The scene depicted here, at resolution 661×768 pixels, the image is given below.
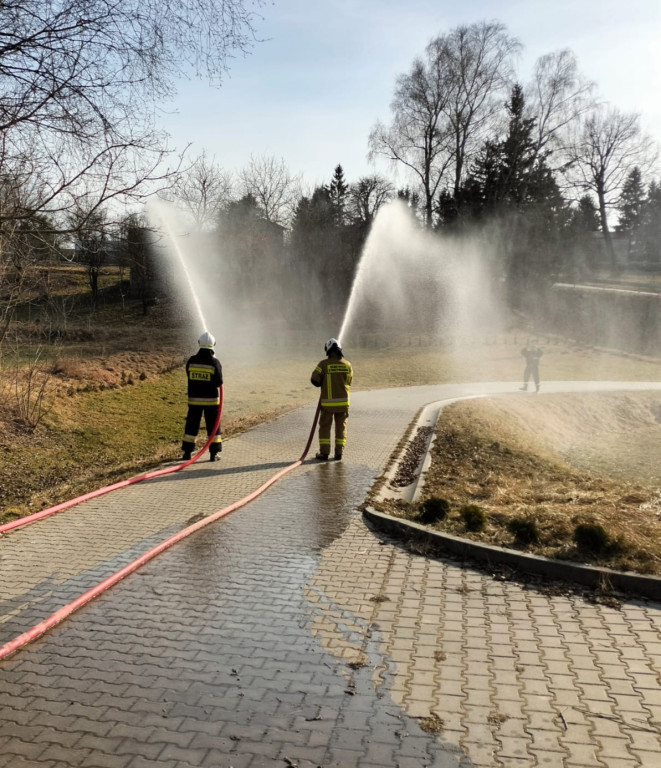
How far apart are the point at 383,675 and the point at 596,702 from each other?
1159mm

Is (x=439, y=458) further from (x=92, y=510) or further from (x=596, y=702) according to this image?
(x=596, y=702)

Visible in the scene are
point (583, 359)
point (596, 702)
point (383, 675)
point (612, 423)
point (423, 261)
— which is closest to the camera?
point (596, 702)

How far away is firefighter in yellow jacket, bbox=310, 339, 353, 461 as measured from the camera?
10484 mm

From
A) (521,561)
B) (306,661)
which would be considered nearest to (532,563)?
(521,561)

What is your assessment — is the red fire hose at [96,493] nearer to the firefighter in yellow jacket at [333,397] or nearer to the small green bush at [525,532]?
the firefighter in yellow jacket at [333,397]

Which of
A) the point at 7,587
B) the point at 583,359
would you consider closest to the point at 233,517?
the point at 7,587

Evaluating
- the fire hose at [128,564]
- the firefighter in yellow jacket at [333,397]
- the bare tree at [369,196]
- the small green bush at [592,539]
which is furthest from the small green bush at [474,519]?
the bare tree at [369,196]

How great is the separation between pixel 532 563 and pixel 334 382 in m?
5.49

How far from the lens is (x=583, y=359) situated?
34.2m

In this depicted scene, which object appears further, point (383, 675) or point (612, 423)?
point (612, 423)

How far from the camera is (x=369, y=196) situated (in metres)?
54.9

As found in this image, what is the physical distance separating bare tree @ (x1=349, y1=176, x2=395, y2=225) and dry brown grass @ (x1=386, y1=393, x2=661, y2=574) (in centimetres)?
3562

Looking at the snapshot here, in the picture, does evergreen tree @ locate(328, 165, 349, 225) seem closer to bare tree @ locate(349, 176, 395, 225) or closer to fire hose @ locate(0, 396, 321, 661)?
bare tree @ locate(349, 176, 395, 225)

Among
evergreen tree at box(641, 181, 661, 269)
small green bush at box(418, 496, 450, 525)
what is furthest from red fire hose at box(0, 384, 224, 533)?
evergreen tree at box(641, 181, 661, 269)
